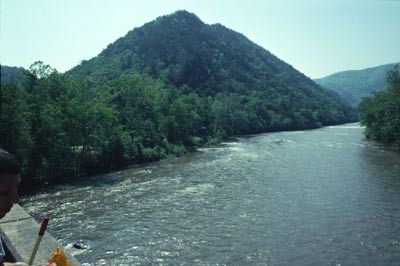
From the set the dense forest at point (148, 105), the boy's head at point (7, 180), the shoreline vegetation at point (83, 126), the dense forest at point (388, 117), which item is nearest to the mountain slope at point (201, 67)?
Answer: the dense forest at point (148, 105)

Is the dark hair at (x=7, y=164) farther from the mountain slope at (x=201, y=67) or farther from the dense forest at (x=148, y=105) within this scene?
the mountain slope at (x=201, y=67)

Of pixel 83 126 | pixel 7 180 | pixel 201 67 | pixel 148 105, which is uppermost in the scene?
pixel 201 67

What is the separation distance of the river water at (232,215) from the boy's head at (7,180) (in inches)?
552

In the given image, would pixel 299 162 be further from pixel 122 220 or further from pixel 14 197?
pixel 14 197

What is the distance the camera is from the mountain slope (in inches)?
5128

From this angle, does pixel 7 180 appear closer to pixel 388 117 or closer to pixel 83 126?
pixel 83 126

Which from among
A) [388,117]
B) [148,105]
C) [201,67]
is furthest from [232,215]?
[201,67]

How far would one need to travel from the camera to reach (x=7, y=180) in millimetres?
2703

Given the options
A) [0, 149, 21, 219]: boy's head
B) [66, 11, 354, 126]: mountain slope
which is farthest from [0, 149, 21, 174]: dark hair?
[66, 11, 354, 126]: mountain slope

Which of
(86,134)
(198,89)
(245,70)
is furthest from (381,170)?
(245,70)

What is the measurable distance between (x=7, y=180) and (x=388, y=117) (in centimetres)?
6780

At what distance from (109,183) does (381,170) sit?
30.0 meters

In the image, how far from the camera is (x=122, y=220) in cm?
2172

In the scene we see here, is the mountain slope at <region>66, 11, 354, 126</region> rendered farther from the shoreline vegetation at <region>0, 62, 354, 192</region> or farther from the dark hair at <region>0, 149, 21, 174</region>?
the dark hair at <region>0, 149, 21, 174</region>
